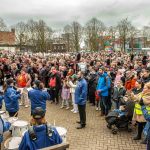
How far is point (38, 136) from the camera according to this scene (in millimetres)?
3963

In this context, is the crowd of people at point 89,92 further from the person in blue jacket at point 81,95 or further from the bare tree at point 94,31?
the bare tree at point 94,31

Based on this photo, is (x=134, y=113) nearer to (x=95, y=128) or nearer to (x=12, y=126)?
(x=95, y=128)

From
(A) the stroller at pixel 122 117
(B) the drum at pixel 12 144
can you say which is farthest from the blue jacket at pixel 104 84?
(B) the drum at pixel 12 144

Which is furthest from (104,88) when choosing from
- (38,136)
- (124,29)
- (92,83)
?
(124,29)

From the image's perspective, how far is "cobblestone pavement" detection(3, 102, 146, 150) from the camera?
24.6 feet

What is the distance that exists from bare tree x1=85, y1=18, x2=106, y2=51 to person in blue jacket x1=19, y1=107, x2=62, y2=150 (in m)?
58.8

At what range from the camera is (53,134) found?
4.12 meters

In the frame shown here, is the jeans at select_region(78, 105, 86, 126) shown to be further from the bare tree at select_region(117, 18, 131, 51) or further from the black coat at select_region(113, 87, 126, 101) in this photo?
the bare tree at select_region(117, 18, 131, 51)

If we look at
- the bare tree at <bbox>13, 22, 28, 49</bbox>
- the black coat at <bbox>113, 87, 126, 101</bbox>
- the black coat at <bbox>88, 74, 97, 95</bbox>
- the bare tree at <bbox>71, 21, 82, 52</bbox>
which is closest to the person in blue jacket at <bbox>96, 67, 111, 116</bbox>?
the black coat at <bbox>113, 87, 126, 101</bbox>

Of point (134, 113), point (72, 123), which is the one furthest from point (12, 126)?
point (134, 113)

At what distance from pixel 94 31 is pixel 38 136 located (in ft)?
204

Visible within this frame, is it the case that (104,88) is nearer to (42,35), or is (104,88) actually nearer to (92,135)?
(92,135)

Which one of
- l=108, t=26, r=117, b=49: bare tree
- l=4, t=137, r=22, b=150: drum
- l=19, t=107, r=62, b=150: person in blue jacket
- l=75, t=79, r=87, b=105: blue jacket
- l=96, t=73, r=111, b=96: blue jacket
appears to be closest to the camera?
l=19, t=107, r=62, b=150: person in blue jacket

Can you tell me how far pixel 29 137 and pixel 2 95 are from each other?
4.76 meters
